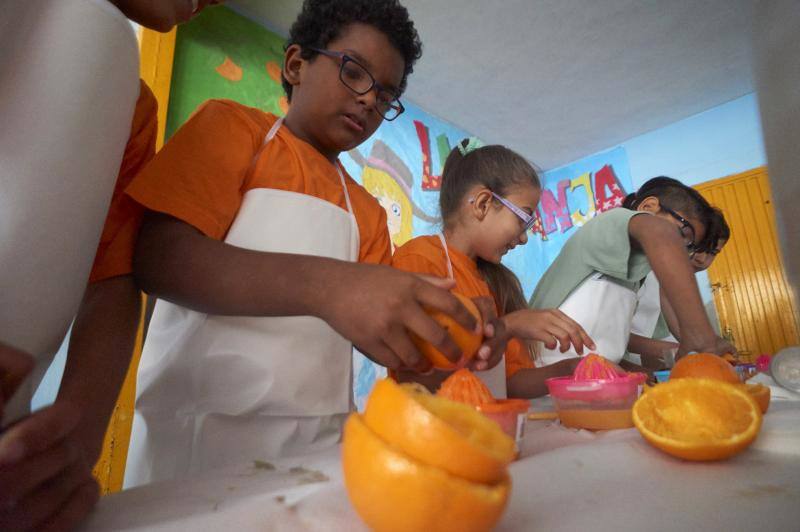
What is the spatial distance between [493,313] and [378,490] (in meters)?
0.31

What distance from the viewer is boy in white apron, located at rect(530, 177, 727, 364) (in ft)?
3.31

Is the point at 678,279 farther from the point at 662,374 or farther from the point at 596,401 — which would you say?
the point at 596,401

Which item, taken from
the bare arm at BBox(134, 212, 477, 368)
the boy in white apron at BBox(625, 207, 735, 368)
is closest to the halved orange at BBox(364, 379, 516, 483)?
the bare arm at BBox(134, 212, 477, 368)

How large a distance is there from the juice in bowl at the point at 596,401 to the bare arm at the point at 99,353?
55 cm

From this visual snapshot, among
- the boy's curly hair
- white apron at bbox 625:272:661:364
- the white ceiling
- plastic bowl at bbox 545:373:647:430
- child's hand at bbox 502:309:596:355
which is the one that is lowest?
white apron at bbox 625:272:661:364

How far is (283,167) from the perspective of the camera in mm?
705

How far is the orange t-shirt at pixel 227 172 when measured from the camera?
0.54 meters

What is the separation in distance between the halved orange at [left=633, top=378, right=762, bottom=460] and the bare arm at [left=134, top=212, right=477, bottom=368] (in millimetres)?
207

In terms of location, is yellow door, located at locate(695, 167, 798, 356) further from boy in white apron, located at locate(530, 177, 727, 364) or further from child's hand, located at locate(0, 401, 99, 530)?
child's hand, located at locate(0, 401, 99, 530)

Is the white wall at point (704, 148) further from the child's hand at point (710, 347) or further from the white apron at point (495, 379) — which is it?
the white apron at point (495, 379)

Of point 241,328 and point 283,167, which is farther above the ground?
point 283,167

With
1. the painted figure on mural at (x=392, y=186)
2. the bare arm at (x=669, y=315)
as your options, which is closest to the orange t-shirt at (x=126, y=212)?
the painted figure on mural at (x=392, y=186)

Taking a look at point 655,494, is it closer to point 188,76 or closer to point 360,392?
point 360,392

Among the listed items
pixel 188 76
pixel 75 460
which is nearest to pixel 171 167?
pixel 75 460
